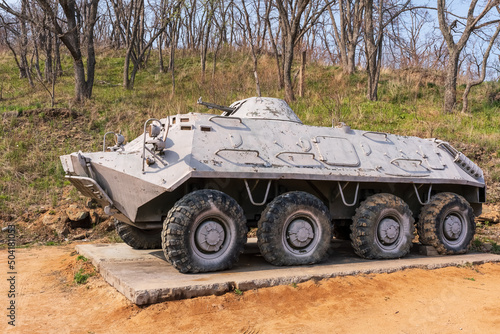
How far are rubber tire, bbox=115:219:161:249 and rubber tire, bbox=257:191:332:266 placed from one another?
8.30 feet

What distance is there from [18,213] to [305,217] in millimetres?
7060

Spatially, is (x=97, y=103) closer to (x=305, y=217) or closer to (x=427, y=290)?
(x=305, y=217)

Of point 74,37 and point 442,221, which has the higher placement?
point 74,37

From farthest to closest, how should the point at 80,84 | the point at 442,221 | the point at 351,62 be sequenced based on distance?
the point at 351,62 < the point at 80,84 < the point at 442,221

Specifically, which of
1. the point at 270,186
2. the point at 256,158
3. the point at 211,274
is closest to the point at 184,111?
the point at 270,186

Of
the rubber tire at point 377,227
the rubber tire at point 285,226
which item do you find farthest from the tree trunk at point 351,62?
the rubber tire at point 285,226

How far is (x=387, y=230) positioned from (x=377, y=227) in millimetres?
184

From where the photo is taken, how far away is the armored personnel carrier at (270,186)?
6.13 metres

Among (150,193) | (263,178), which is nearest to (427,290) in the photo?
(263,178)

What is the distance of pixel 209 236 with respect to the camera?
20.2 ft

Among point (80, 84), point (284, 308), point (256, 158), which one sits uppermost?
point (80, 84)

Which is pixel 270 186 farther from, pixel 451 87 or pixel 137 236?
pixel 451 87

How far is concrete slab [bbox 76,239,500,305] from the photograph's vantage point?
17.5ft

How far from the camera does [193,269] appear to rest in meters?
6.06
